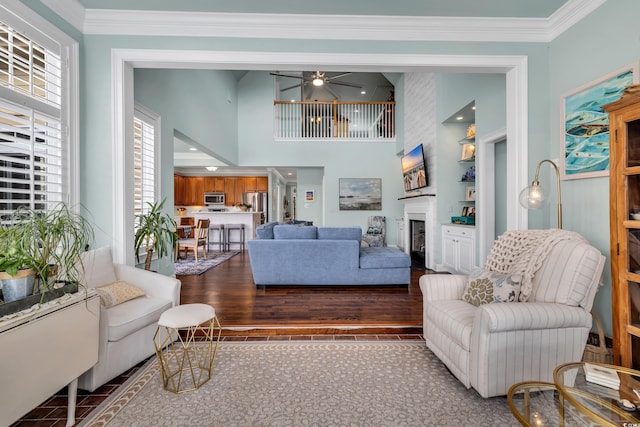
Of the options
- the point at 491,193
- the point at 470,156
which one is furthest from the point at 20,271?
the point at 470,156

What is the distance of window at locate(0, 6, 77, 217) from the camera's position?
206 cm

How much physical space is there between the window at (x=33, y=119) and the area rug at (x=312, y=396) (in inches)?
61.1

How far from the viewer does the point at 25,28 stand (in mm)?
2166

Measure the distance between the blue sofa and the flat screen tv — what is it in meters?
2.21

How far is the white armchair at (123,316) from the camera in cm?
192

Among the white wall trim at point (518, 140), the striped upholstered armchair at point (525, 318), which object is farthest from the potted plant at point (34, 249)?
the white wall trim at point (518, 140)

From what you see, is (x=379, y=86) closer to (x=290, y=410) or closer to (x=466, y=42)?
(x=466, y=42)

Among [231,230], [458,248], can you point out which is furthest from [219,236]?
[458,248]

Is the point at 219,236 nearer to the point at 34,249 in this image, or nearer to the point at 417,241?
the point at 417,241

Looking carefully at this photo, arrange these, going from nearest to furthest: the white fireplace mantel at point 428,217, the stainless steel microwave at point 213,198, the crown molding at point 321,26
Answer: the crown molding at point 321,26 < the white fireplace mantel at point 428,217 < the stainless steel microwave at point 213,198

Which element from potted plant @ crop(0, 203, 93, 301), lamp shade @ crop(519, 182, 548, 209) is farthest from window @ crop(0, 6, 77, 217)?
lamp shade @ crop(519, 182, 548, 209)

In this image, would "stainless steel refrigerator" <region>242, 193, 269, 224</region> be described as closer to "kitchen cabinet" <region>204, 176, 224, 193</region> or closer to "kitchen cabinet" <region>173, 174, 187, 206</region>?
"kitchen cabinet" <region>204, 176, 224, 193</region>

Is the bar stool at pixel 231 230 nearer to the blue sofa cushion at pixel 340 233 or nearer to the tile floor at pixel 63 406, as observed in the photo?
the blue sofa cushion at pixel 340 233

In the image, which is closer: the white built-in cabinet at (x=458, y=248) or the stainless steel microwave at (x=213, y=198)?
the white built-in cabinet at (x=458, y=248)
